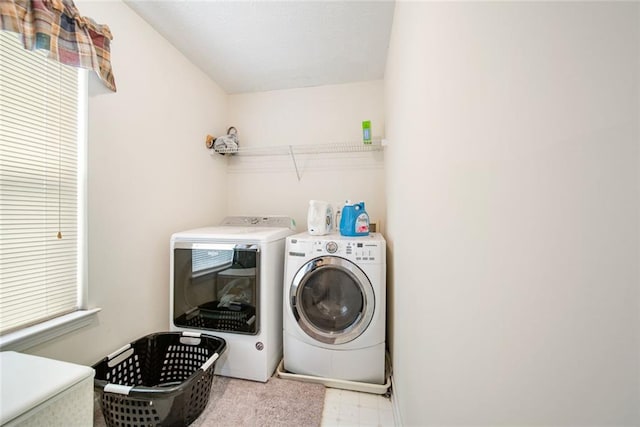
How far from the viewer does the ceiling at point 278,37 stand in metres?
1.51

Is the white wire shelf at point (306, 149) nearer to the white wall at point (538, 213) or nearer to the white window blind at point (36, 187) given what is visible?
the white window blind at point (36, 187)

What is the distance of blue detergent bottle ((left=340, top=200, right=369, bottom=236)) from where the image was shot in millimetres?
1799

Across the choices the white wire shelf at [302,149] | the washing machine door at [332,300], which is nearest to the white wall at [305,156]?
the white wire shelf at [302,149]

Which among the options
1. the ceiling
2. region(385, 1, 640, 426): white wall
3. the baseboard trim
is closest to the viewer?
region(385, 1, 640, 426): white wall

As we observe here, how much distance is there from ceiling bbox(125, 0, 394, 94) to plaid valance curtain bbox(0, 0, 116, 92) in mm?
447

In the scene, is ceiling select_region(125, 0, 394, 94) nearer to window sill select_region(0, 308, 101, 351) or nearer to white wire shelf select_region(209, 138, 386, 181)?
white wire shelf select_region(209, 138, 386, 181)

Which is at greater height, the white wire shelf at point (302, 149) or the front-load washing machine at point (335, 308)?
the white wire shelf at point (302, 149)

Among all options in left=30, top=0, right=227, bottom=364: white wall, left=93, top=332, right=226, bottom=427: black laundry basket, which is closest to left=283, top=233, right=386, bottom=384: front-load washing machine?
left=93, top=332, right=226, bottom=427: black laundry basket

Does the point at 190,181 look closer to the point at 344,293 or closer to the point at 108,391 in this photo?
the point at 108,391

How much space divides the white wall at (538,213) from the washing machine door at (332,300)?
2.88ft

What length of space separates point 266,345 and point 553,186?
173 cm

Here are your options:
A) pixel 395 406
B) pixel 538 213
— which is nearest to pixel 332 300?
pixel 395 406

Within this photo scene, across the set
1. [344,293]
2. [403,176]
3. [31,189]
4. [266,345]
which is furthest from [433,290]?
[31,189]

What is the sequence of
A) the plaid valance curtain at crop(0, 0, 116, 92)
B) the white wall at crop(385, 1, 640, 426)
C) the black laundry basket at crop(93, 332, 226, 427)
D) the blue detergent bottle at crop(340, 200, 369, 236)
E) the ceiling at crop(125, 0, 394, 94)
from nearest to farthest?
the white wall at crop(385, 1, 640, 426)
the plaid valance curtain at crop(0, 0, 116, 92)
the black laundry basket at crop(93, 332, 226, 427)
the ceiling at crop(125, 0, 394, 94)
the blue detergent bottle at crop(340, 200, 369, 236)
